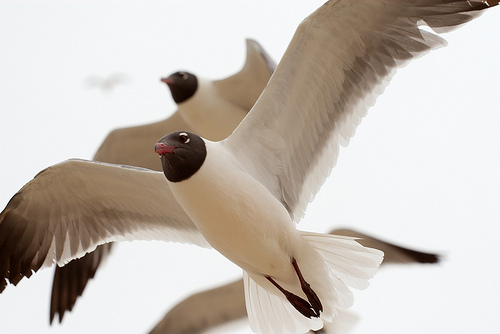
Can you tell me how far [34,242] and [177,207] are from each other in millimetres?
763

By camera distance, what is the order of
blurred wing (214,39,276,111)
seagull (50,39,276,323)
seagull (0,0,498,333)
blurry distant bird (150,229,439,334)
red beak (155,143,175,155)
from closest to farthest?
red beak (155,143,175,155) < seagull (0,0,498,333) < blurry distant bird (150,229,439,334) < blurred wing (214,39,276,111) < seagull (50,39,276,323)

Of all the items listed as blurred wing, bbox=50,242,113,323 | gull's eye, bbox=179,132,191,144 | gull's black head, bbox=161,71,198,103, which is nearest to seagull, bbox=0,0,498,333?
gull's eye, bbox=179,132,191,144

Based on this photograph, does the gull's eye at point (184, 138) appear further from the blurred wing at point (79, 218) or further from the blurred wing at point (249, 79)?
the blurred wing at point (249, 79)

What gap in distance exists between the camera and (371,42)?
12.1 ft

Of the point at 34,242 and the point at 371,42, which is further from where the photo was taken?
the point at 34,242

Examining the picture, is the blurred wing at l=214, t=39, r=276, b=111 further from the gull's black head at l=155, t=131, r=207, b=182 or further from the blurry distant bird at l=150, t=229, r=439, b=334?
the gull's black head at l=155, t=131, r=207, b=182

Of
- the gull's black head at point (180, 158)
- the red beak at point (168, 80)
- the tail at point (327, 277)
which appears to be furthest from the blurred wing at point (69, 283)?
the red beak at point (168, 80)

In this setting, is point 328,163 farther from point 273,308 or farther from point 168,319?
point 168,319

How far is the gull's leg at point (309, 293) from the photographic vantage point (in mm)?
3604

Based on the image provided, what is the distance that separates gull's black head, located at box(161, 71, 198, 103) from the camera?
605cm

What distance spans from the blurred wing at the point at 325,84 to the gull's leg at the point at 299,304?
452 mm

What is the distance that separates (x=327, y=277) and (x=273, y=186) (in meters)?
0.56

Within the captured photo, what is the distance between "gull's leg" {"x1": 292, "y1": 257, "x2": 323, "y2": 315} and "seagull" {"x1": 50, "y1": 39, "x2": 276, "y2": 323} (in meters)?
2.41

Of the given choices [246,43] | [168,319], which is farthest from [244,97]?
[168,319]
